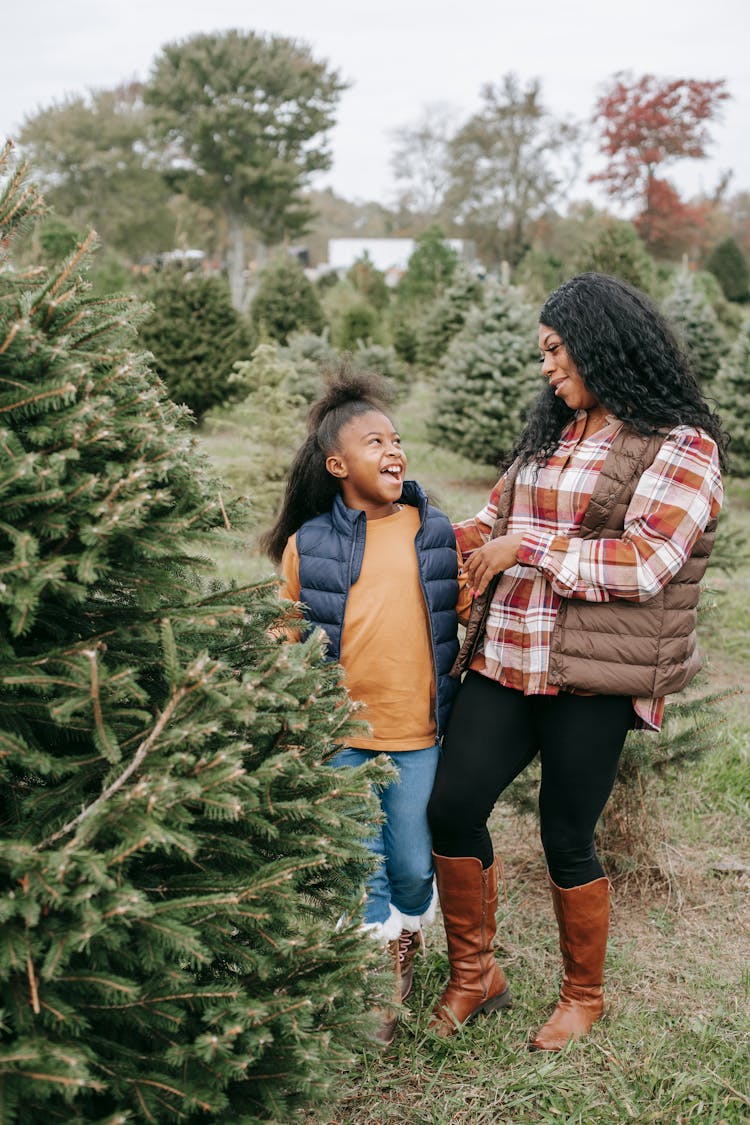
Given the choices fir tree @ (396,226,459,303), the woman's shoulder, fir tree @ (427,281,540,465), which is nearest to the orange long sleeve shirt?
the woman's shoulder

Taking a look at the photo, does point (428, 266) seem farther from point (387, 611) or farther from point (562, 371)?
point (387, 611)

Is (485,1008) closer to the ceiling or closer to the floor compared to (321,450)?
closer to the floor

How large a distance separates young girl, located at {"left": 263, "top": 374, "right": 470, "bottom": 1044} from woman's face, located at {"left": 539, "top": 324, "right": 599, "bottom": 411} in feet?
1.59

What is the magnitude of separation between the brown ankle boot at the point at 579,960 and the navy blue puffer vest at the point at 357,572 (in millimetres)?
628

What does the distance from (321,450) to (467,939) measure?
1533 mm

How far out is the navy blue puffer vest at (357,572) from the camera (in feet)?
8.73

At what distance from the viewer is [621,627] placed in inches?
97.1

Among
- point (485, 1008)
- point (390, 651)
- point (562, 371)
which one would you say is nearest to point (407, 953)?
point (485, 1008)

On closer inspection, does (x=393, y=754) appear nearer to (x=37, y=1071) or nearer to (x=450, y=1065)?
(x=450, y=1065)

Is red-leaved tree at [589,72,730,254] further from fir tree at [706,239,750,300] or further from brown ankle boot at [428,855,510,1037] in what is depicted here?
brown ankle boot at [428,855,510,1037]

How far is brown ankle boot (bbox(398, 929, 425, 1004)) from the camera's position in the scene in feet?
9.45

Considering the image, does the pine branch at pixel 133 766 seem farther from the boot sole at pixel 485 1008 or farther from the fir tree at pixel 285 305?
the fir tree at pixel 285 305

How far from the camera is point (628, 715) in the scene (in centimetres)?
258

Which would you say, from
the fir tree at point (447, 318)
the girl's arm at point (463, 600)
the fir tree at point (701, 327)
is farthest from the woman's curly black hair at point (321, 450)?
the fir tree at point (701, 327)
